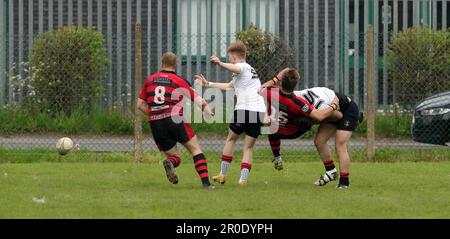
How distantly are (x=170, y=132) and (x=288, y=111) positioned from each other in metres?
1.36

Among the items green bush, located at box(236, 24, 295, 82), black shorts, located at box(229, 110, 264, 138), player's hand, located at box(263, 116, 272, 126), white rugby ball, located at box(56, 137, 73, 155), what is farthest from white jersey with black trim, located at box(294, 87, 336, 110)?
green bush, located at box(236, 24, 295, 82)

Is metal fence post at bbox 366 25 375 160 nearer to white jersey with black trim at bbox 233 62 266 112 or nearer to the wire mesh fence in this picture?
the wire mesh fence

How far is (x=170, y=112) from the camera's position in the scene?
1309cm

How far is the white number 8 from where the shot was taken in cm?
1300

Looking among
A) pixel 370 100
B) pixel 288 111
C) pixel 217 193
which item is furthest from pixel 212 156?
pixel 217 193

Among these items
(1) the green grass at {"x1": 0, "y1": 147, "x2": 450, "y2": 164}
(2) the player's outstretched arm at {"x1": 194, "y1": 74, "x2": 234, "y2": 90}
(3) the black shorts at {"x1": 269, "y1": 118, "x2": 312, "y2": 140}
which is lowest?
(1) the green grass at {"x1": 0, "y1": 147, "x2": 450, "y2": 164}

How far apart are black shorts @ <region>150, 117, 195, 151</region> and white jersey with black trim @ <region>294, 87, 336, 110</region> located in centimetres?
134

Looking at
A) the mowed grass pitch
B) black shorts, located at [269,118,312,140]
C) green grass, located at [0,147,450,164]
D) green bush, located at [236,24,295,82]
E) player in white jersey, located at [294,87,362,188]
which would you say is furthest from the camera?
green bush, located at [236,24,295,82]

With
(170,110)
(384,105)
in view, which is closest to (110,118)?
(384,105)
